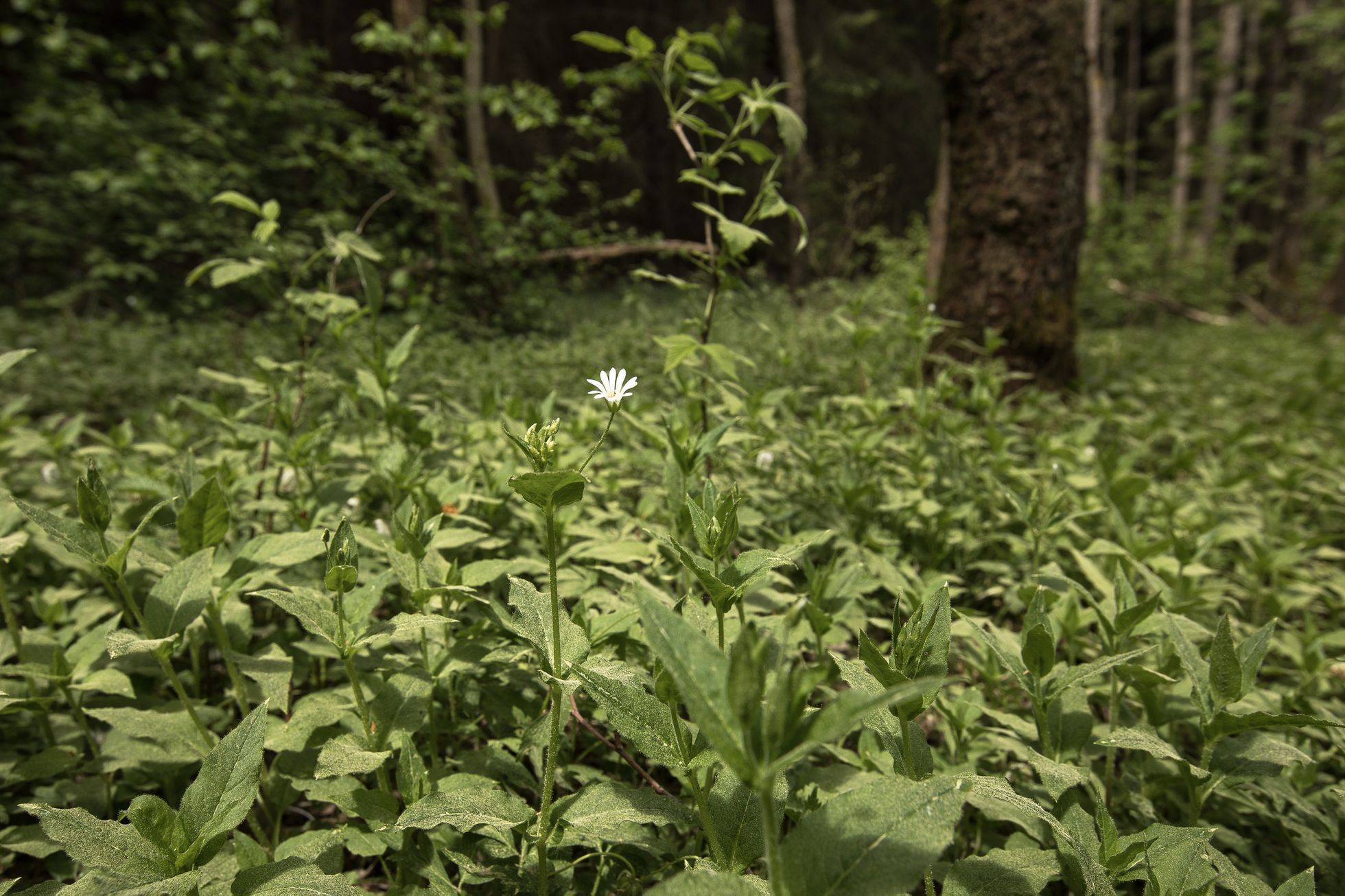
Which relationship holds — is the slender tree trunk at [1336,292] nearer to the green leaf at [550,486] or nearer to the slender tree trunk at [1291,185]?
the slender tree trunk at [1291,185]

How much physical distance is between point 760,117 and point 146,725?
1.80 meters

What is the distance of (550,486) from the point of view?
0.69m

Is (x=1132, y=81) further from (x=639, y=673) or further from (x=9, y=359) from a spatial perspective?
(x=9, y=359)

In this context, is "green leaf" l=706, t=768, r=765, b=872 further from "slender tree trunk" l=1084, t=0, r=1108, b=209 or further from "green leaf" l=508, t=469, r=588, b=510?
"slender tree trunk" l=1084, t=0, r=1108, b=209

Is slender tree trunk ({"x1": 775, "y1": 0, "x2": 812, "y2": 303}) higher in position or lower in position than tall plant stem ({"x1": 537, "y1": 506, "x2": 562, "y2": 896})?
higher

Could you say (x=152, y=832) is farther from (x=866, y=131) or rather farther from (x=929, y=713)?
(x=866, y=131)

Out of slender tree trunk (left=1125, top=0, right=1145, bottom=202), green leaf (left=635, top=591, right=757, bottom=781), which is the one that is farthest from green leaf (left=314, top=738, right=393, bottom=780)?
slender tree trunk (left=1125, top=0, right=1145, bottom=202)

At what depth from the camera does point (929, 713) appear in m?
1.56

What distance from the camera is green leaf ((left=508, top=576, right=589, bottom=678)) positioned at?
0.81 m

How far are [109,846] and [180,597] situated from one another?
35 cm

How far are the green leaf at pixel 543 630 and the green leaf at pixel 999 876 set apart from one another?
52cm

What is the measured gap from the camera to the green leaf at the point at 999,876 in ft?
2.52

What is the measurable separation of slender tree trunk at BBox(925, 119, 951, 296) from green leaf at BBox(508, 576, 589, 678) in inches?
141

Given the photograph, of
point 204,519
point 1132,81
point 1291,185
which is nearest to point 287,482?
point 204,519
